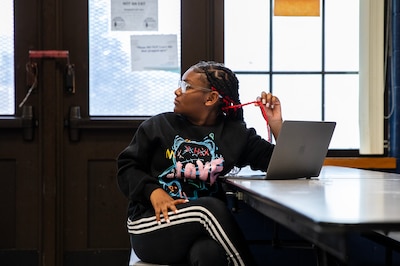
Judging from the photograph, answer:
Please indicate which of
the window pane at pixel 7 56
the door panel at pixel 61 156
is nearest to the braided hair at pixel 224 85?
the door panel at pixel 61 156

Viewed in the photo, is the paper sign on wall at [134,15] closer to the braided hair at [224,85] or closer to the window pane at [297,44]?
the window pane at [297,44]

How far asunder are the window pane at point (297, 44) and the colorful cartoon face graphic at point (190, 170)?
4.09 feet

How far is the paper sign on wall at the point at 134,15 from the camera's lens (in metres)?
3.08

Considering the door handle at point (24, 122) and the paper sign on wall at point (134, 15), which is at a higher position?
the paper sign on wall at point (134, 15)

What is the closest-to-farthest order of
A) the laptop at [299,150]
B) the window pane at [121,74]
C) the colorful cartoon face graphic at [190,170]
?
1. the laptop at [299,150]
2. the colorful cartoon face graphic at [190,170]
3. the window pane at [121,74]

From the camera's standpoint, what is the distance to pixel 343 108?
319 cm

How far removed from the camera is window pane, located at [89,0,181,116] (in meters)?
3.08

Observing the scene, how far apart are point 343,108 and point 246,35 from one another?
2.01 ft

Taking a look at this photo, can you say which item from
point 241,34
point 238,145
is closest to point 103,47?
point 241,34

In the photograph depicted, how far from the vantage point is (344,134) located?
3.19 m

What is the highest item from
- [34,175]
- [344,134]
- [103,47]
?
[103,47]

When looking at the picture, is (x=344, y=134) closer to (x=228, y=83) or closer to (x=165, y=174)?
(x=228, y=83)

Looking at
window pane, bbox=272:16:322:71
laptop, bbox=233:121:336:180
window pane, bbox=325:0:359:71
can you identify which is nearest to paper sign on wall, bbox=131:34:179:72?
window pane, bbox=272:16:322:71

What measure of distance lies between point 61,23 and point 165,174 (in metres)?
1.34
